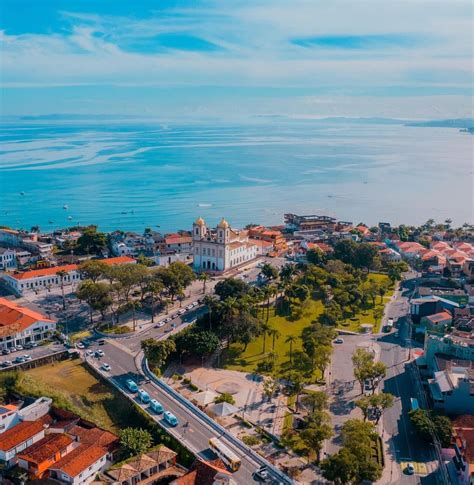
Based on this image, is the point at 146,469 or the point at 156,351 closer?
the point at 146,469

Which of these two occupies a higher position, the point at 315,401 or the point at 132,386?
the point at 315,401

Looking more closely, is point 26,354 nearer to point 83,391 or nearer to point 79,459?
point 83,391

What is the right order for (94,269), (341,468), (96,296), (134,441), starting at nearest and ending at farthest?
1. (341,468)
2. (134,441)
3. (96,296)
4. (94,269)

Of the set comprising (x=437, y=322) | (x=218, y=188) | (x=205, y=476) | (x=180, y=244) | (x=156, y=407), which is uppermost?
(x=218, y=188)

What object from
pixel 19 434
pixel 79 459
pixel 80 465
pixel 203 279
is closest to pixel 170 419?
pixel 79 459

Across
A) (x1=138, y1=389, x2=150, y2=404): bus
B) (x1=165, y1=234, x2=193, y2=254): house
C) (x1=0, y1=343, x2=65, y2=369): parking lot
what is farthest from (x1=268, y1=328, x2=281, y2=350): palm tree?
(x1=165, y1=234, x2=193, y2=254): house

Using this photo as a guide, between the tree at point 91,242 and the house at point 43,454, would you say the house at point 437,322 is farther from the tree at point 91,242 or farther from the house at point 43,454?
the tree at point 91,242

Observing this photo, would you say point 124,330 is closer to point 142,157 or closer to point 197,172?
point 197,172

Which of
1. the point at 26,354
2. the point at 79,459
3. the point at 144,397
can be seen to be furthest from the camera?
the point at 26,354
